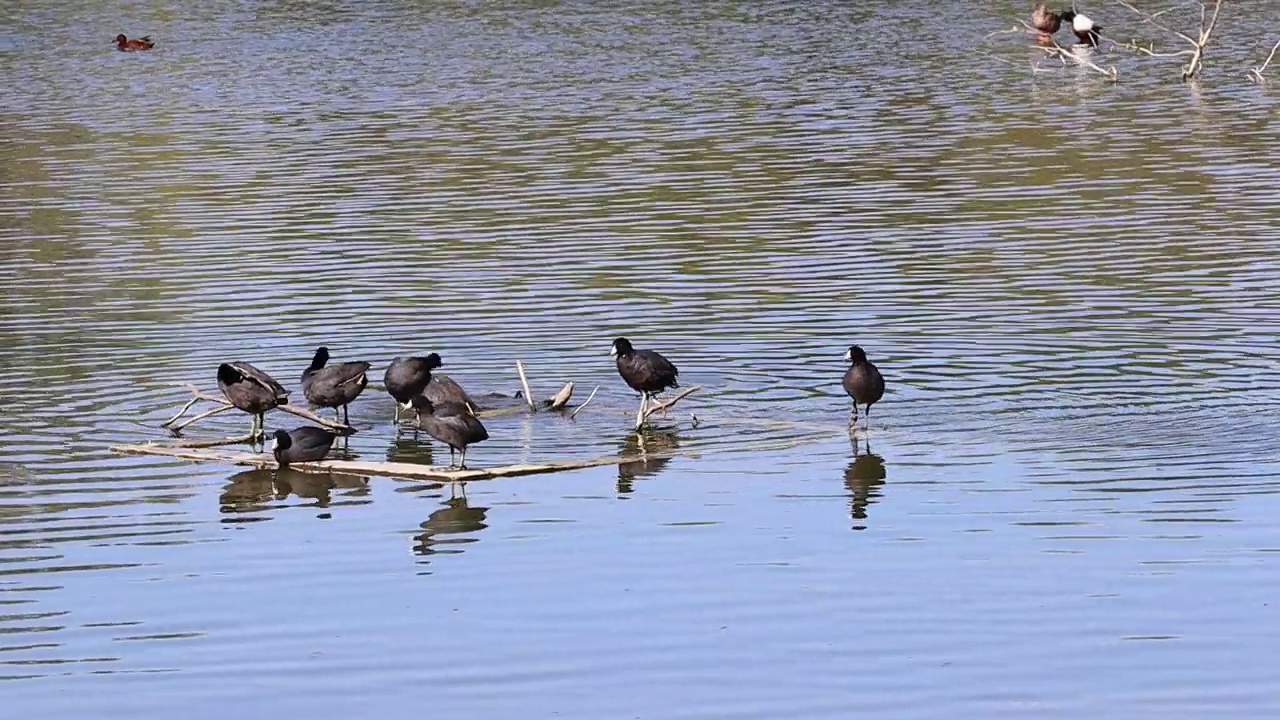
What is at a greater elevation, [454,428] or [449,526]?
[454,428]

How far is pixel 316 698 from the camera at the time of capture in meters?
11.5

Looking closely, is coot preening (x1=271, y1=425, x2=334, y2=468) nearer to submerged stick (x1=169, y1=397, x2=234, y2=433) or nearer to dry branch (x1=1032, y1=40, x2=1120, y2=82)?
submerged stick (x1=169, y1=397, x2=234, y2=433)

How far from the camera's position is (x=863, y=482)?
15891 mm

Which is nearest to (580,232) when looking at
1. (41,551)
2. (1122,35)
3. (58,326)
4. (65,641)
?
(58,326)

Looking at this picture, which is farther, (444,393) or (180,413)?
(180,413)

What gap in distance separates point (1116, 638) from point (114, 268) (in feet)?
53.8

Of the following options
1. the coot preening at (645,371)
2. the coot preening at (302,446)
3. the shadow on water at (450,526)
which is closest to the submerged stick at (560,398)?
the coot preening at (645,371)

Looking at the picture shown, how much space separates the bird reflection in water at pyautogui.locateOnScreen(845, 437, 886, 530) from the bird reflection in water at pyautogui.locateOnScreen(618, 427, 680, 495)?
1376mm

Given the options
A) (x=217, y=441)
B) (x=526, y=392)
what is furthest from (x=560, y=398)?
(x=217, y=441)

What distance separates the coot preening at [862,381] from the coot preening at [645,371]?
1444 mm

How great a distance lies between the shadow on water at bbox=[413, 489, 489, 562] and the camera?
1458 centimetres

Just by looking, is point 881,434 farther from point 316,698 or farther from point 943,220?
Result: point 943,220

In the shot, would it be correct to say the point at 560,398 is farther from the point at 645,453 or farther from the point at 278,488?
the point at 278,488

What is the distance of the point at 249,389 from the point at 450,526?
10.7 feet
